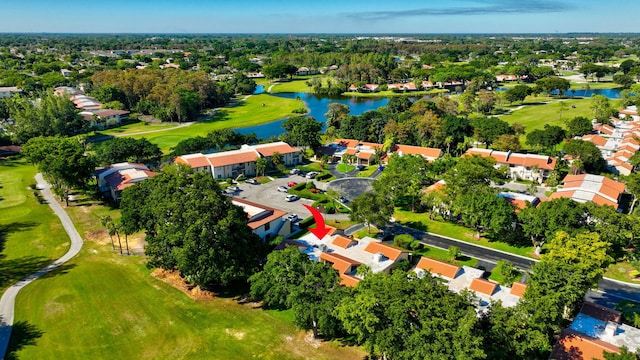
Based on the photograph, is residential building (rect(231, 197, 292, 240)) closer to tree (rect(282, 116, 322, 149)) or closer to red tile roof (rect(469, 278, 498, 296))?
red tile roof (rect(469, 278, 498, 296))

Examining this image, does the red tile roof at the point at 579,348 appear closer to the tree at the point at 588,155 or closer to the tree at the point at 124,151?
the tree at the point at 588,155

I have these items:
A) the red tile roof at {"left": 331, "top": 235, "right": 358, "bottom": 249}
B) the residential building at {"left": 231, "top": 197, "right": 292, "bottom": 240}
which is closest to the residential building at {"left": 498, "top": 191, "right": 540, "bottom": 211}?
the red tile roof at {"left": 331, "top": 235, "right": 358, "bottom": 249}

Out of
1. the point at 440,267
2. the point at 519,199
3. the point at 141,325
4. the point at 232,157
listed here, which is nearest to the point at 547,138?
the point at 519,199

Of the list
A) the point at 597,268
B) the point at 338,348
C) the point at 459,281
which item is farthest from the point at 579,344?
the point at 338,348

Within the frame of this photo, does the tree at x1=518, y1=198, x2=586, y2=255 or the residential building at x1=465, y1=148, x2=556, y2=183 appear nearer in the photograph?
the tree at x1=518, y1=198, x2=586, y2=255

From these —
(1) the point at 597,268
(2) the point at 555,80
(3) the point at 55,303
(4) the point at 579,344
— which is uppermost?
(2) the point at 555,80

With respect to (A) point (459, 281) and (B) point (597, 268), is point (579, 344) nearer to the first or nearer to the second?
(B) point (597, 268)
